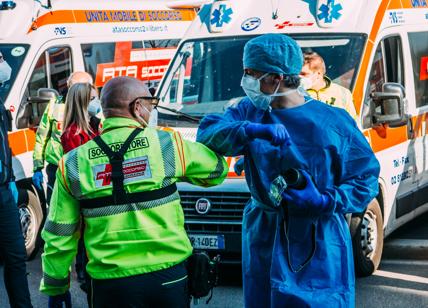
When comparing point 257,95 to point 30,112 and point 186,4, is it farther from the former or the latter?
point 186,4

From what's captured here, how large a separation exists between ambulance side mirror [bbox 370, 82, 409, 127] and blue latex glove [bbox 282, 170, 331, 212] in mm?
3912

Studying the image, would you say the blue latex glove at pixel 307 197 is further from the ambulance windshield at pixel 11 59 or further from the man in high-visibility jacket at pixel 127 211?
the ambulance windshield at pixel 11 59

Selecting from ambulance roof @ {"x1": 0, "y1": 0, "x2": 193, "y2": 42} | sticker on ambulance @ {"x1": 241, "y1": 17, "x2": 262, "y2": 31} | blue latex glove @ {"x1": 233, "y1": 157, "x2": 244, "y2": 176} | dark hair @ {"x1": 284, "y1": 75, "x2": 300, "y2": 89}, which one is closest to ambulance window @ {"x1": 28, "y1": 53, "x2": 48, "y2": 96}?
ambulance roof @ {"x1": 0, "y1": 0, "x2": 193, "y2": 42}

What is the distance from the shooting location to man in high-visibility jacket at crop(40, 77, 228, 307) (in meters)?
4.12

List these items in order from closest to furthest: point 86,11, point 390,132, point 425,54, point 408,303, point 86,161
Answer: point 86,161 → point 408,303 → point 390,132 → point 425,54 → point 86,11

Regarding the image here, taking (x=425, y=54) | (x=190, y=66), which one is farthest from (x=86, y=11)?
(x=425, y=54)

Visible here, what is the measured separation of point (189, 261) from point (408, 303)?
352 centimetres

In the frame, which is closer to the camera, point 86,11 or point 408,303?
point 408,303

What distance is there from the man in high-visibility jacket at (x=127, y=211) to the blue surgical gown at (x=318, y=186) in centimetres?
23

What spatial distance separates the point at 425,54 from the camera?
941cm

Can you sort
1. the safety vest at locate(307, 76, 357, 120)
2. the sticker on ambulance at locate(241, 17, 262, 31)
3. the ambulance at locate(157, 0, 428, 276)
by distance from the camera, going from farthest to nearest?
the sticker on ambulance at locate(241, 17, 262, 31), the ambulance at locate(157, 0, 428, 276), the safety vest at locate(307, 76, 357, 120)

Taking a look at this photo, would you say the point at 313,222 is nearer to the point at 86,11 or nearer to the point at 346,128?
the point at 346,128

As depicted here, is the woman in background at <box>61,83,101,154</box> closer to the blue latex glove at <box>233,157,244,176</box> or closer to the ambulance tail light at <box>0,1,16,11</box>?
the blue latex glove at <box>233,157,244,176</box>

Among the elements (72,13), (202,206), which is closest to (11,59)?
(72,13)
